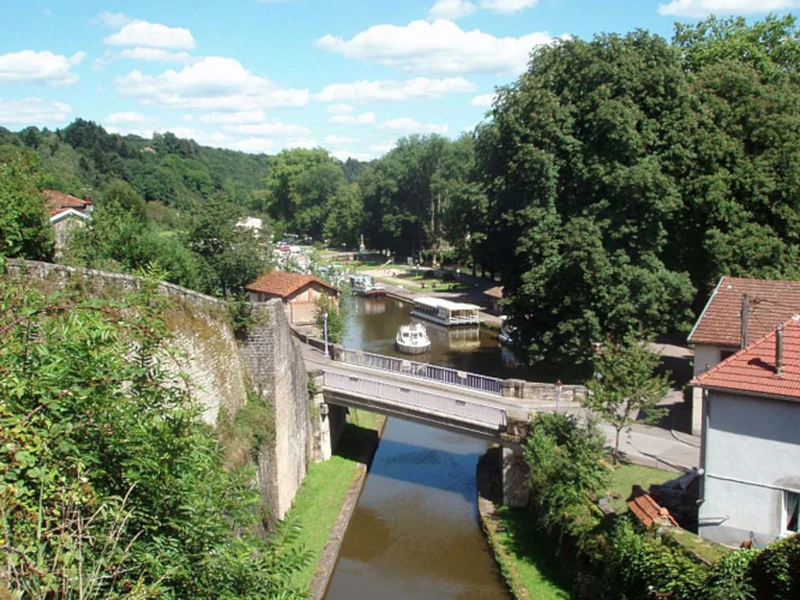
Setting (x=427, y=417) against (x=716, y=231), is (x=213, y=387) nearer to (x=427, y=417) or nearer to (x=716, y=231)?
(x=427, y=417)

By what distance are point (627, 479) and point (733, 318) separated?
678 centimetres

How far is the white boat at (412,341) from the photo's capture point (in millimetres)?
40938

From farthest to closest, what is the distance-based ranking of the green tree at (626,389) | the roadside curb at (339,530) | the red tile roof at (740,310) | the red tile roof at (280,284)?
the red tile roof at (280,284) → the red tile roof at (740,310) → the green tree at (626,389) → the roadside curb at (339,530)

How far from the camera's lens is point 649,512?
50.2ft

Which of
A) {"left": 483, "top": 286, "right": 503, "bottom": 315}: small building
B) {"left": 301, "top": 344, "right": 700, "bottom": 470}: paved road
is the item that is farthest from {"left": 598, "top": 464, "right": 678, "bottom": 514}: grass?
{"left": 483, "top": 286, "right": 503, "bottom": 315}: small building

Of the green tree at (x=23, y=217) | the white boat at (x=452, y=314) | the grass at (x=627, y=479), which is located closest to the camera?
the grass at (x=627, y=479)

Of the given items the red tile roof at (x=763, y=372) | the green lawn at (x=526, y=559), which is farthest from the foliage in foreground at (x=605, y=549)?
the red tile roof at (x=763, y=372)

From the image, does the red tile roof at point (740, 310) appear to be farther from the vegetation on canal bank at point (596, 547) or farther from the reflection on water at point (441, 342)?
the reflection on water at point (441, 342)

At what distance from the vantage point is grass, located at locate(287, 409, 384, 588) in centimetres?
1902

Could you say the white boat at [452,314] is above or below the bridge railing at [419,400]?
below

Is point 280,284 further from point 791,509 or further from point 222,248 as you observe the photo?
point 791,509

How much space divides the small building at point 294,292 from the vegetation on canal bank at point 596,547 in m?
15.7

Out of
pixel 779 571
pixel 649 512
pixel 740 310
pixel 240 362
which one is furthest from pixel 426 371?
pixel 779 571

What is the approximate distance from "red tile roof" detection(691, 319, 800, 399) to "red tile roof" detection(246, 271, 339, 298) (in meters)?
22.4
